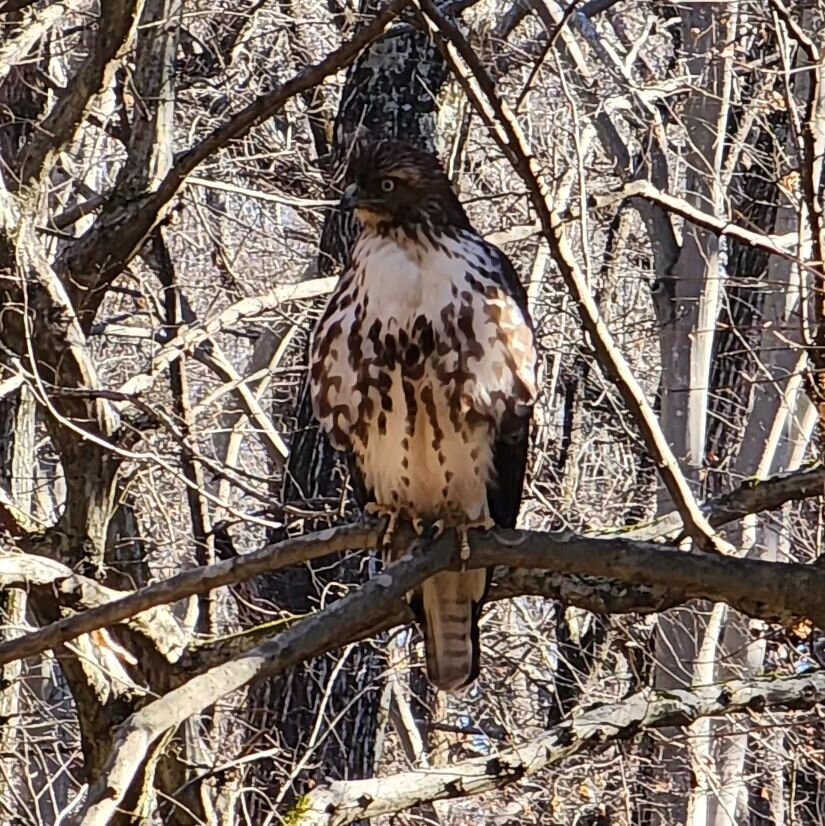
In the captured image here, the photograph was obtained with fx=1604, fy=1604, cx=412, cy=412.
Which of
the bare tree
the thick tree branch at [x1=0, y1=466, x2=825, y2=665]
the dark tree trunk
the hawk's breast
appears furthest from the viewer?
the dark tree trunk

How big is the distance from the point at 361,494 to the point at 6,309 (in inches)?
67.8

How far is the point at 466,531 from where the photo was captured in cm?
397

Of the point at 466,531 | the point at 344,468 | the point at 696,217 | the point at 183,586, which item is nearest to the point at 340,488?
the point at 344,468

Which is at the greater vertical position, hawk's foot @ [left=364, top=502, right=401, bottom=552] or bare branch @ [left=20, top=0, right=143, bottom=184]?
bare branch @ [left=20, top=0, right=143, bottom=184]

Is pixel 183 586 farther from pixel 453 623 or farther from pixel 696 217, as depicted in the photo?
pixel 696 217

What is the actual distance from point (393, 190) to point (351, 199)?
111 millimetres

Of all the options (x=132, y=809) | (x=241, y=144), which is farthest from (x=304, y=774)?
(x=241, y=144)

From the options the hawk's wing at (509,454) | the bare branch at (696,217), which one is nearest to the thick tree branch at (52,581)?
the hawk's wing at (509,454)

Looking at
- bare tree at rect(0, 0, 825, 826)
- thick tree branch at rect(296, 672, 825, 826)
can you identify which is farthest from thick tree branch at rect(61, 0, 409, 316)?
thick tree branch at rect(296, 672, 825, 826)

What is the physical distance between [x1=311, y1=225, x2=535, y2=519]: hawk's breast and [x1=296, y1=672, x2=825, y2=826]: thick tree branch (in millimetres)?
1677

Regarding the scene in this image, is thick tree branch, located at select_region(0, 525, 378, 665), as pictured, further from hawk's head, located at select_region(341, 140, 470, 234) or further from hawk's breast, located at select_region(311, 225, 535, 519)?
hawk's head, located at select_region(341, 140, 470, 234)

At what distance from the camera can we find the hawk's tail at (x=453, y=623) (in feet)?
15.0

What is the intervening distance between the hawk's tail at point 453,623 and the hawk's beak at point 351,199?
3.71 ft

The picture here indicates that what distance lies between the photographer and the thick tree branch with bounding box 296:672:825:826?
5.46 meters
